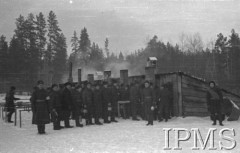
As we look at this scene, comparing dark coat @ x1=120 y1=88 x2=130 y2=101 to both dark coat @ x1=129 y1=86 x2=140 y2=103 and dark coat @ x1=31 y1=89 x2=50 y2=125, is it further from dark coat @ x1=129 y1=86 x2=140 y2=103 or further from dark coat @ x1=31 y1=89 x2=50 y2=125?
dark coat @ x1=31 y1=89 x2=50 y2=125

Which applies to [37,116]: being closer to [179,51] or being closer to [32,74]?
[32,74]

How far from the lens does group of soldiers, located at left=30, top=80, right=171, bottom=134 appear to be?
12.6 m

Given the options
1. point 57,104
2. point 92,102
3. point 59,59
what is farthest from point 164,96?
point 59,59

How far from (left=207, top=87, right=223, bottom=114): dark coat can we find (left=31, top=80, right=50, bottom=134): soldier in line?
6.92 m

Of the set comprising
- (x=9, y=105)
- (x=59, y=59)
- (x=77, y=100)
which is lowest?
(x=9, y=105)

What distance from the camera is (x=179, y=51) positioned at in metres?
75.8

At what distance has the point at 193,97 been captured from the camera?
16.9m

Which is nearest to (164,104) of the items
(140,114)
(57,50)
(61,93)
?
(140,114)

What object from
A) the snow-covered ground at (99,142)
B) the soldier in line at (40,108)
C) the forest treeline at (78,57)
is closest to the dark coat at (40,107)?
the soldier in line at (40,108)

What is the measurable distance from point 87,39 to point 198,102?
6542 cm

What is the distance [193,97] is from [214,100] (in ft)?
9.45

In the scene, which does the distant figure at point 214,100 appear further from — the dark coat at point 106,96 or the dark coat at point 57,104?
the dark coat at point 57,104

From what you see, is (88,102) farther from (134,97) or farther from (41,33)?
(41,33)

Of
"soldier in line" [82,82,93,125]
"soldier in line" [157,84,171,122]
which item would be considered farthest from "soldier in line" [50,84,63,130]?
"soldier in line" [157,84,171,122]
